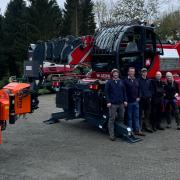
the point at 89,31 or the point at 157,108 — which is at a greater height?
the point at 89,31

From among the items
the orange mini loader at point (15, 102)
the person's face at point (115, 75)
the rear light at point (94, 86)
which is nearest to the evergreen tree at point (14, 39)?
the rear light at point (94, 86)

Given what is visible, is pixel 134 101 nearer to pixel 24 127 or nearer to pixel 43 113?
pixel 24 127

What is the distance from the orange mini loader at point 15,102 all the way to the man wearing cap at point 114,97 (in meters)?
1.96

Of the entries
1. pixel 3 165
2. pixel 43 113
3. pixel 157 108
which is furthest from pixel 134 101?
pixel 43 113

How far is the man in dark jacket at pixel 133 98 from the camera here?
945 centimetres

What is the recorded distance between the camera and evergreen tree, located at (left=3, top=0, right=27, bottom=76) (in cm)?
3471

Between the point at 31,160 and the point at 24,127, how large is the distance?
134 inches

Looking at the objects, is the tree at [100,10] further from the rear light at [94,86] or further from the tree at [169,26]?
the rear light at [94,86]

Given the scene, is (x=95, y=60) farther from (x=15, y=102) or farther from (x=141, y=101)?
(x=15, y=102)

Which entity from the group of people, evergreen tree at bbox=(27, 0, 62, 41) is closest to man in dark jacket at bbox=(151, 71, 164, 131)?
the group of people

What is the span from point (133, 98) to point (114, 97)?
2.21ft

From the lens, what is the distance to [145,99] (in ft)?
32.4

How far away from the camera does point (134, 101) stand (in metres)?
9.52

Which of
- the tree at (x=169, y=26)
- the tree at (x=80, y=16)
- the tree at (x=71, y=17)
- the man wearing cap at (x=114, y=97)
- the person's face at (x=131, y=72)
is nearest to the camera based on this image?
the man wearing cap at (x=114, y=97)
